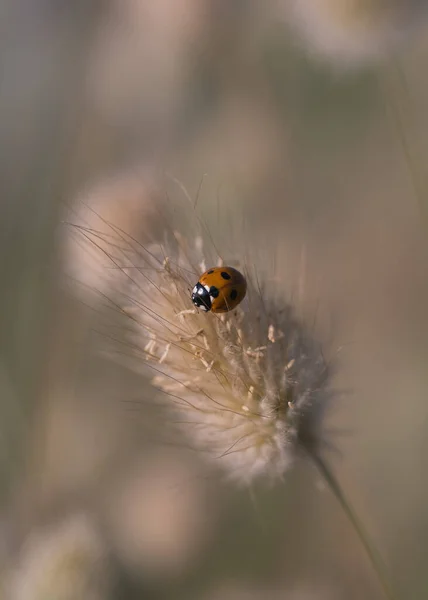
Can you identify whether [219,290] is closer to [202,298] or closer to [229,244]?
[202,298]

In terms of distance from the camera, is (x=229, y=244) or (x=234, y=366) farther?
(x=229, y=244)

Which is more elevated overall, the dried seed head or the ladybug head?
the ladybug head

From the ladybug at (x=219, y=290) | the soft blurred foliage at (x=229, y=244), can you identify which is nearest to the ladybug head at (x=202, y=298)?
the ladybug at (x=219, y=290)

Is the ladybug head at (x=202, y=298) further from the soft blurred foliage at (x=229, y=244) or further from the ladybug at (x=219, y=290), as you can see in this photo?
the soft blurred foliage at (x=229, y=244)

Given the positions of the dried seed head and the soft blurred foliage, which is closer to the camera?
the dried seed head

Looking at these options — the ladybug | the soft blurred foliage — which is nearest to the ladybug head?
the ladybug

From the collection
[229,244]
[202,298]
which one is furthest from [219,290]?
[229,244]

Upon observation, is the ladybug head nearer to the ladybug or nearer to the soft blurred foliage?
the ladybug
